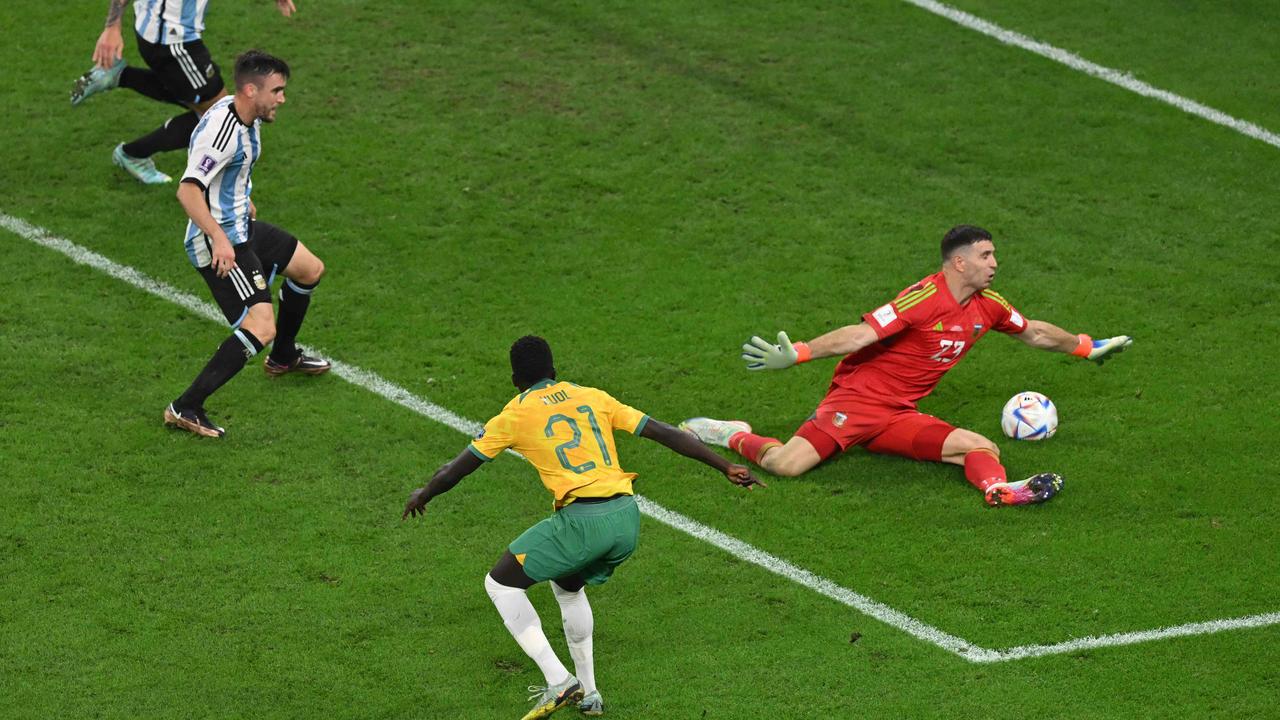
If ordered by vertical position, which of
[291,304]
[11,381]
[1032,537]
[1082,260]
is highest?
[1082,260]

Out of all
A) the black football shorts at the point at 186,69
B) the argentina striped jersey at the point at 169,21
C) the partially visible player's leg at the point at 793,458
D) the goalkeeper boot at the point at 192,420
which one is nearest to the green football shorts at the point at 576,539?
the partially visible player's leg at the point at 793,458

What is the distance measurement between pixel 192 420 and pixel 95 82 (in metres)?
3.91

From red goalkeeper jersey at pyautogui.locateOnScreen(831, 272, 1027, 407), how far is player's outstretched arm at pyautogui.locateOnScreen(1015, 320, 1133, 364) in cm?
11

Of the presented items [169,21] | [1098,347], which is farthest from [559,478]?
[169,21]

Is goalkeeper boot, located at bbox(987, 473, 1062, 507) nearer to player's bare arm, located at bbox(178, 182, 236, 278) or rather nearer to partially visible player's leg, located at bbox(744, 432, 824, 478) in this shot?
partially visible player's leg, located at bbox(744, 432, 824, 478)

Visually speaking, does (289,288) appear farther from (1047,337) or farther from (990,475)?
(1047,337)

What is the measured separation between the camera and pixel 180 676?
755cm

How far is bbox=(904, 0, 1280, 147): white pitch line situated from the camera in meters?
13.2

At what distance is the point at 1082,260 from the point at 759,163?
2.75 metres

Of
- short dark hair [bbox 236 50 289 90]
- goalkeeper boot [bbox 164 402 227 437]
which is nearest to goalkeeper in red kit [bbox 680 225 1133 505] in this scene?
goalkeeper boot [bbox 164 402 227 437]

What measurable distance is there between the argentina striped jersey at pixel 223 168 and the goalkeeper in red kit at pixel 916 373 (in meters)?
3.12

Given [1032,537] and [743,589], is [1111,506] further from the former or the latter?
[743,589]

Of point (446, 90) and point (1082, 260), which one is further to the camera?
point (446, 90)

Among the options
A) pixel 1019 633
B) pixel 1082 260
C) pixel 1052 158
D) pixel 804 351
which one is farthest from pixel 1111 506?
pixel 1052 158
